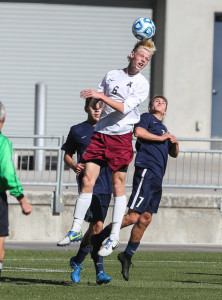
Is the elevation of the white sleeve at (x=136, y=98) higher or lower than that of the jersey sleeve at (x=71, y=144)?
higher

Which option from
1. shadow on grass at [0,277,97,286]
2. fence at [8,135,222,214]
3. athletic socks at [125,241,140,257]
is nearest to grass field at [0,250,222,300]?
shadow on grass at [0,277,97,286]

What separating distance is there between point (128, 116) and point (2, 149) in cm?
169

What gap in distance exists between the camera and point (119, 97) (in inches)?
378

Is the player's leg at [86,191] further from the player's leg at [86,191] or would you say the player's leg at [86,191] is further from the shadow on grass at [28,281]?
the shadow on grass at [28,281]

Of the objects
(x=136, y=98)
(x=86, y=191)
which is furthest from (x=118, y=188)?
(x=136, y=98)

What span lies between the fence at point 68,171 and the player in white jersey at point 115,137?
747 centimetres

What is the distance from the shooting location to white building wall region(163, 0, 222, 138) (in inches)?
1046

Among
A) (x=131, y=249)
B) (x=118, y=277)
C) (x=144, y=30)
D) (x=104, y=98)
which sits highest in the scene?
(x=144, y=30)

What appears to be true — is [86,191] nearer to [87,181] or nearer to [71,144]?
[87,181]

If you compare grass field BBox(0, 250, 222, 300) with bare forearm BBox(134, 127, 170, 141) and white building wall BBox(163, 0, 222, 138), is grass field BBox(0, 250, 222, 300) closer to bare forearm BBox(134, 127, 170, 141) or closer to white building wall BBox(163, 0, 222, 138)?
bare forearm BBox(134, 127, 170, 141)

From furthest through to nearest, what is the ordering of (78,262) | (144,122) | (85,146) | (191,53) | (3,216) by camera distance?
(191,53) → (144,122) → (85,146) → (78,262) → (3,216)

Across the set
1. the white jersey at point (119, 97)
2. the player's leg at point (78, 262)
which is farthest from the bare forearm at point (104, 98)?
the player's leg at point (78, 262)

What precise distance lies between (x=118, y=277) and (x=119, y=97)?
229 cm

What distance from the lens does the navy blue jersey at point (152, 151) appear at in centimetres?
1057
